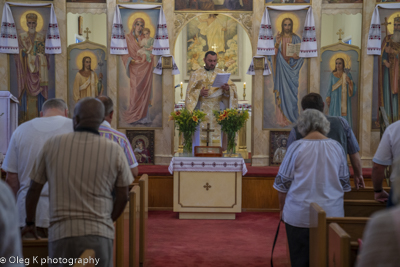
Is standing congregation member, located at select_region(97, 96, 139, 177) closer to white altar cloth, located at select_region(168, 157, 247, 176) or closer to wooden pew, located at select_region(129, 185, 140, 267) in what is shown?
wooden pew, located at select_region(129, 185, 140, 267)

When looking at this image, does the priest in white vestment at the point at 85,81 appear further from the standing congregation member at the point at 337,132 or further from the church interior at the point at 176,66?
the standing congregation member at the point at 337,132

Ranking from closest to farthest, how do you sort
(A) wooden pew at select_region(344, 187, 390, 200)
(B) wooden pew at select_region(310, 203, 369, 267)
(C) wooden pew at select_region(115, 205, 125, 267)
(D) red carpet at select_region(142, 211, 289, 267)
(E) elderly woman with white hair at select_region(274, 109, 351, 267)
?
(B) wooden pew at select_region(310, 203, 369, 267) → (E) elderly woman with white hair at select_region(274, 109, 351, 267) → (C) wooden pew at select_region(115, 205, 125, 267) → (A) wooden pew at select_region(344, 187, 390, 200) → (D) red carpet at select_region(142, 211, 289, 267)

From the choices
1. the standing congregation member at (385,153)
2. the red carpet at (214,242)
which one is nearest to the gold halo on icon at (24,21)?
the red carpet at (214,242)

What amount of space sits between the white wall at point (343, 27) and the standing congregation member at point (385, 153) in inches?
323

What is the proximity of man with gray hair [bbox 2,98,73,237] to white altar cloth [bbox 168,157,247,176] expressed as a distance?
3.84 metres

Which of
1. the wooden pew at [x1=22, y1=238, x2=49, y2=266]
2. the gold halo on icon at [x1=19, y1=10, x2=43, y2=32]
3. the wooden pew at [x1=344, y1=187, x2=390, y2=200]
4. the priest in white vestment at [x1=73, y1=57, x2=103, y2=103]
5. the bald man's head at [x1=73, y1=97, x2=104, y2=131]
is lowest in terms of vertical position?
the wooden pew at [x1=344, y1=187, x2=390, y2=200]

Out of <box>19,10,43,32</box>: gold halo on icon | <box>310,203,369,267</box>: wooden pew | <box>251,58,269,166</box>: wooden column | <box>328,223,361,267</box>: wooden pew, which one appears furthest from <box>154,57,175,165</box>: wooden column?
<box>328,223,361,267</box>: wooden pew

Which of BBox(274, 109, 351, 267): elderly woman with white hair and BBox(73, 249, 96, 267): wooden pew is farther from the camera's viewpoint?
BBox(274, 109, 351, 267): elderly woman with white hair

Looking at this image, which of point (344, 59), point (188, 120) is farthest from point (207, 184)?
point (344, 59)

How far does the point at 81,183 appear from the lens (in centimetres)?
276

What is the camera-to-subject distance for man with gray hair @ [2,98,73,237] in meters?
3.60

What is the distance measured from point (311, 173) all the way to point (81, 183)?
1.97m

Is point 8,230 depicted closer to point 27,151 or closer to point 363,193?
point 27,151

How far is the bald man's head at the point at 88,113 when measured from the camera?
286cm
